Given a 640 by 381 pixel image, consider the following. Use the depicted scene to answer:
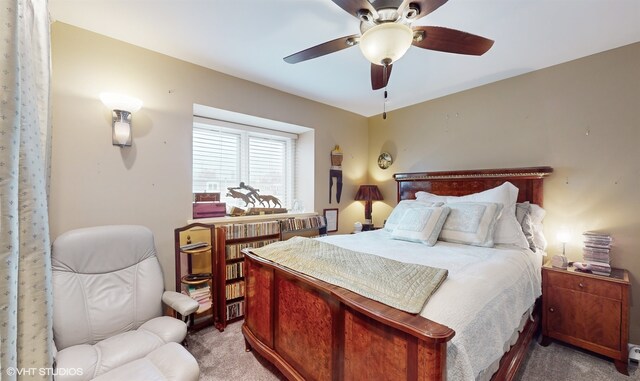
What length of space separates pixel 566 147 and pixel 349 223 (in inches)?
103

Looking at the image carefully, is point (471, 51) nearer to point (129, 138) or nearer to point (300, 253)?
point (300, 253)

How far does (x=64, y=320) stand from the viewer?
5.05ft

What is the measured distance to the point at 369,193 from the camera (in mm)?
3818

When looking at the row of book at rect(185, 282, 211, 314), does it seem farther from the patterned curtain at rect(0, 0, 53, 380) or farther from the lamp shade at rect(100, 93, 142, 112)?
the lamp shade at rect(100, 93, 142, 112)

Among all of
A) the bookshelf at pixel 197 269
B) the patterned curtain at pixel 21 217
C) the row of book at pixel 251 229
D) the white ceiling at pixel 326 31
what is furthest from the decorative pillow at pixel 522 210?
the patterned curtain at pixel 21 217

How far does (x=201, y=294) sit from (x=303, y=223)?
1340 millimetres

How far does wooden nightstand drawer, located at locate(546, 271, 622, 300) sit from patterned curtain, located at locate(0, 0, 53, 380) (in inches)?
127

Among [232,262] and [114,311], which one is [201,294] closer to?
[232,262]

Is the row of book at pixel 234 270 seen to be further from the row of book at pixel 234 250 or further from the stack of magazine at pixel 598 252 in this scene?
the stack of magazine at pixel 598 252

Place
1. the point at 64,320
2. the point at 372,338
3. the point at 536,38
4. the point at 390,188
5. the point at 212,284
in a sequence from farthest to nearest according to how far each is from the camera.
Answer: the point at 390,188
the point at 212,284
the point at 536,38
the point at 64,320
the point at 372,338

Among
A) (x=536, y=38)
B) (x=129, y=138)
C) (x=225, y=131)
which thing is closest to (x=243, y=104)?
(x=225, y=131)

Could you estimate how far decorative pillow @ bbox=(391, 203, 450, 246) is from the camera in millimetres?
2269

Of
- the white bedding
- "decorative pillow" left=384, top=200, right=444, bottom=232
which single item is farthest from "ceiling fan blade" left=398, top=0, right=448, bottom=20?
"decorative pillow" left=384, top=200, right=444, bottom=232

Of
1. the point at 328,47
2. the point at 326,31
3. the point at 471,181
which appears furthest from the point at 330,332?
the point at 471,181
